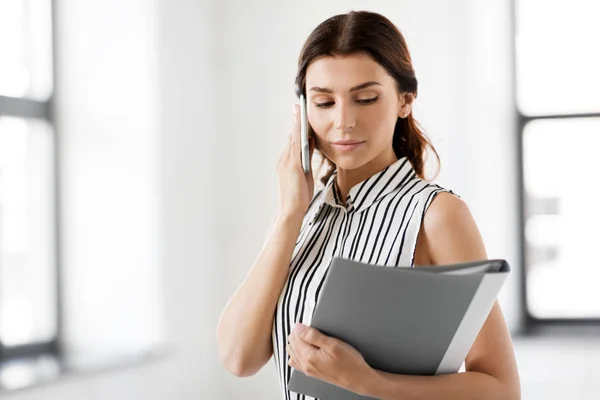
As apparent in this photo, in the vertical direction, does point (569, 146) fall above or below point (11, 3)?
below

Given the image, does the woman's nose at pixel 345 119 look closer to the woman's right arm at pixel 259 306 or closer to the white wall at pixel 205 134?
the woman's right arm at pixel 259 306

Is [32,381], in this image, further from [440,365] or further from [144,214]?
[440,365]

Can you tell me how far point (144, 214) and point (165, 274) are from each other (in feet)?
0.74

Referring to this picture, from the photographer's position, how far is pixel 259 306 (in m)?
1.28

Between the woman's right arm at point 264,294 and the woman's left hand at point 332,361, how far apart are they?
197mm

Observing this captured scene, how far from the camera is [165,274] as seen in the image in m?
2.84

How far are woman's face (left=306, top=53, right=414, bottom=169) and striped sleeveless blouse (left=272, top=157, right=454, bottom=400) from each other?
0.22ft

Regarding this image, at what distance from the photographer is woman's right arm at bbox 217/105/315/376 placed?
128 centimetres

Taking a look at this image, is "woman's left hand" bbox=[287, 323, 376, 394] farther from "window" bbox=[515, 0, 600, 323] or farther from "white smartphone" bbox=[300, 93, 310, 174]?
"window" bbox=[515, 0, 600, 323]

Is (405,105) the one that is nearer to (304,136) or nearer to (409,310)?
(304,136)

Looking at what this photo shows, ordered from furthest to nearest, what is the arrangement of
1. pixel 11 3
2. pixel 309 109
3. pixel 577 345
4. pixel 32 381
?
1. pixel 577 345
2. pixel 11 3
3. pixel 32 381
4. pixel 309 109

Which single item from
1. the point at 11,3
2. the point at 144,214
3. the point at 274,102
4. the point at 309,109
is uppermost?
the point at 11,3

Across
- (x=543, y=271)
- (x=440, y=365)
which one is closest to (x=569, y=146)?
(x=543, y=271)

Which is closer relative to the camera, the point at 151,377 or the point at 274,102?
the point at 151,377
